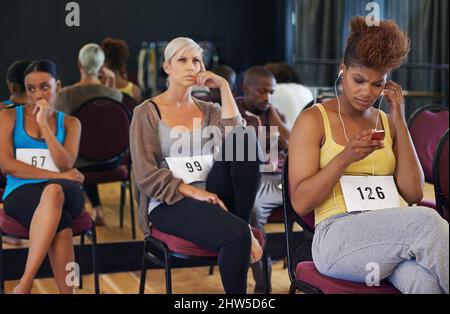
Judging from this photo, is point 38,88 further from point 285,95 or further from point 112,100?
point 285,95

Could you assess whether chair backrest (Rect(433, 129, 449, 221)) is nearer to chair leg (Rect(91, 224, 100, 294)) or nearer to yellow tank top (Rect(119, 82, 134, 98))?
chair leg (Rect(91, 224, 100, 294))

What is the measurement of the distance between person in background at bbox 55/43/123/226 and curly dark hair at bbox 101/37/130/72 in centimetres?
27

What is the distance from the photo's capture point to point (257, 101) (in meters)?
3.90

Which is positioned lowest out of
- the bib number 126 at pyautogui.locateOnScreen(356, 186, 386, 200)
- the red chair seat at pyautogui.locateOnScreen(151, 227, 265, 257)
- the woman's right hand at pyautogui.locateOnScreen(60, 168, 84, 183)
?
the red chair seat at pyautogui.locateOnScreen(151, 227, 265, 257)

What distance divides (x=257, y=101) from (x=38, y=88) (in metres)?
1.07

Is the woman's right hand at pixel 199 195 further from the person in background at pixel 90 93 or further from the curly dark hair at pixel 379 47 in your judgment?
the person in background at pixel 90 93

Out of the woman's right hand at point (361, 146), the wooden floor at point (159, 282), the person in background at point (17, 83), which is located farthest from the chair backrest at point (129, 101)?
the woman's right hand at point (361, 146)

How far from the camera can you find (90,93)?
185 inches

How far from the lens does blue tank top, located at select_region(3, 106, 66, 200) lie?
3.31m

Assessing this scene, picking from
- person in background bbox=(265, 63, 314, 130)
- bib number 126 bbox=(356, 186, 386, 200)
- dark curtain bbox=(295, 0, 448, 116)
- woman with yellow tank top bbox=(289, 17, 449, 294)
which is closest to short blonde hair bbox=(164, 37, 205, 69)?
woman with yellow tank top bbox=(289, 17, 449, 294)

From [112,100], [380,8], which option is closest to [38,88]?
[112,100]

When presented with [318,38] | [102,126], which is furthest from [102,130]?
[318,38]

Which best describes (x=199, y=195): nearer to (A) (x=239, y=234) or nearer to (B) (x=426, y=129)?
(A) (x=239, y=234)

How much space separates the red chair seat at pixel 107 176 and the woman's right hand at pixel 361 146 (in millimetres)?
2447
